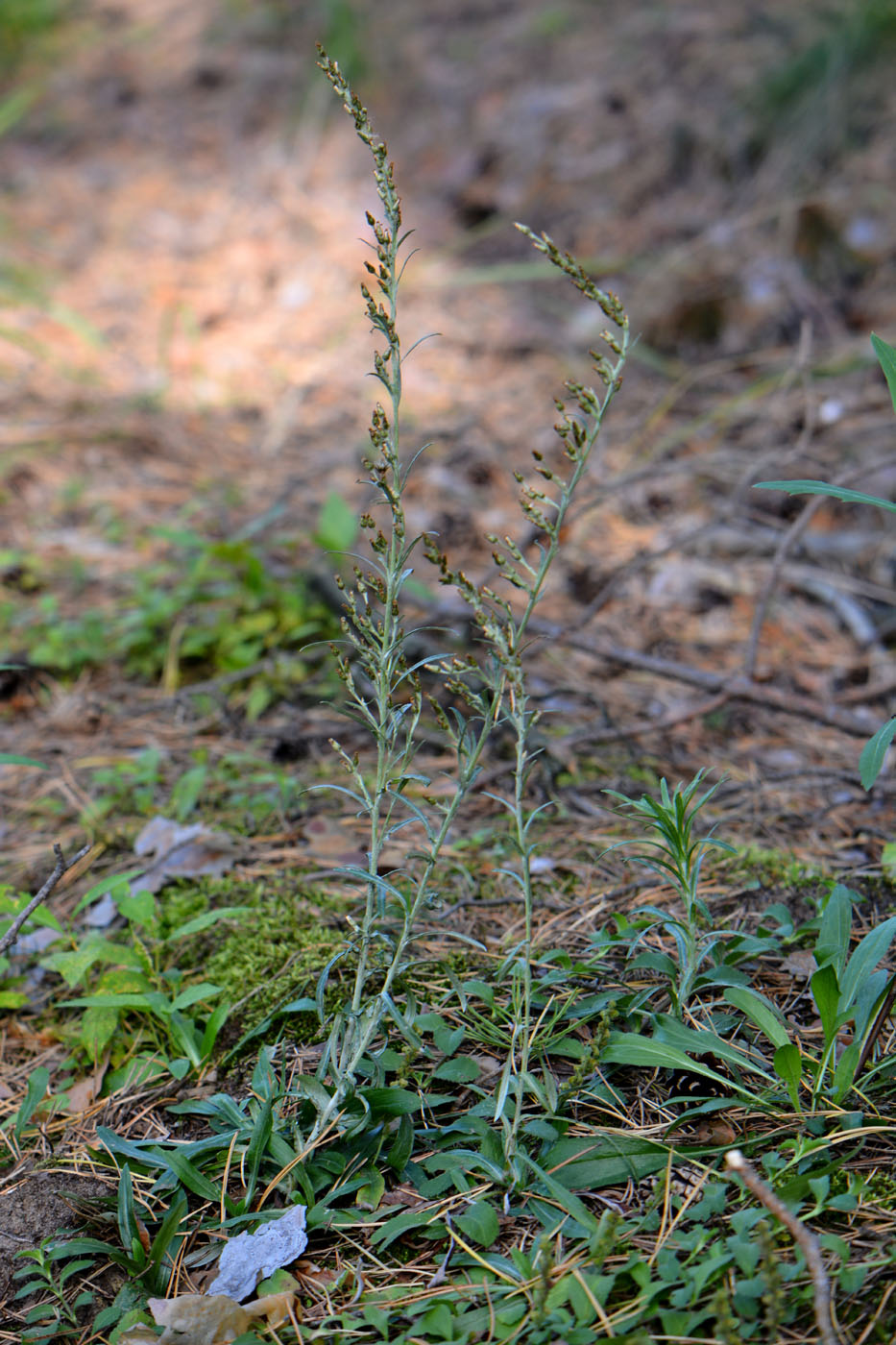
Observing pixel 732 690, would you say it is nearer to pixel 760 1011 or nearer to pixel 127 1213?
pixel 760 1011

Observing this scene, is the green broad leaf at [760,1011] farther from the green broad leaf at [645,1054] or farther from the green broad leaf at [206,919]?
the green broad leaf at [206,919]

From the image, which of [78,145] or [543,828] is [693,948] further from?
[78,145]

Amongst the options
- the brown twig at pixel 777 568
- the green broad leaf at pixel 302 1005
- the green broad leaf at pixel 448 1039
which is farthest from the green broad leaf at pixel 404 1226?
the brown twig at pixel 777 568

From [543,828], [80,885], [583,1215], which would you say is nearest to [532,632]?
[543,828]

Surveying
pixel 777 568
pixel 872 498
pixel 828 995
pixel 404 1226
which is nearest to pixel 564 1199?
pixel 404 1226

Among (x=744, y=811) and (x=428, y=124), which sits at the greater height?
(x=428, y=124)

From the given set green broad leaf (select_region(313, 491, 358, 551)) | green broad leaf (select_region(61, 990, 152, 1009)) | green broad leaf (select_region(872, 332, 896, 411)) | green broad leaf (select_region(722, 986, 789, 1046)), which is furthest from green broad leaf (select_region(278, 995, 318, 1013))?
green broad leaf (select_region(313, 491, 358, 551))

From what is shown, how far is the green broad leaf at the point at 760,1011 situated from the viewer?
1.48m

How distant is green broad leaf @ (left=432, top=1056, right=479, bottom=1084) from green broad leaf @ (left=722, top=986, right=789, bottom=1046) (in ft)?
1.43

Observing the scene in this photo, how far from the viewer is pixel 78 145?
7.31 metres

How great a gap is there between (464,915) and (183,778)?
91 cm

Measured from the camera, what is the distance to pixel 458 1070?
4.97 ft

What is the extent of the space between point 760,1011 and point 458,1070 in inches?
19.5

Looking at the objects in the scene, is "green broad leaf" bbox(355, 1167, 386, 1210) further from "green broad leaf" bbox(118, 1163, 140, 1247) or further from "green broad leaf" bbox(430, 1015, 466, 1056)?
"green broad leaf" bbox(118, 1163, 140, 1247)
